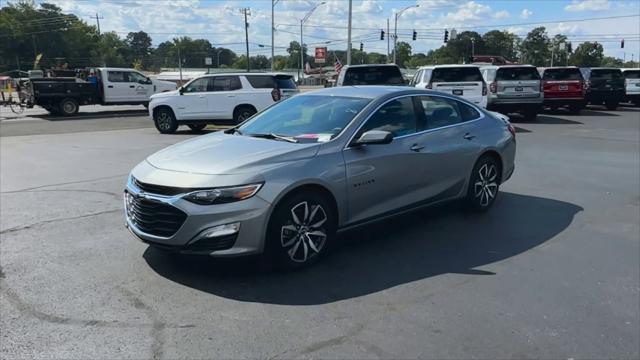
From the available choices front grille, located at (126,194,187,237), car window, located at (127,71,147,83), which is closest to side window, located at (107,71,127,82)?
car window, located at (127,71,147,83)

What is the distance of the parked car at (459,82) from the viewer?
16.2m

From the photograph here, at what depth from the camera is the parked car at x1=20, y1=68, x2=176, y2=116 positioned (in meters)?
23.7

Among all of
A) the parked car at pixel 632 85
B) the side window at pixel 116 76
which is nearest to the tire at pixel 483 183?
the side window at pixel 116 76

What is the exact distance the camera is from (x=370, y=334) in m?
3.69

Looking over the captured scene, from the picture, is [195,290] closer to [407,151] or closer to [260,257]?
[260,257]

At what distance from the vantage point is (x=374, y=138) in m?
5.01

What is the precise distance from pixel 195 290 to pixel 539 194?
217 inches

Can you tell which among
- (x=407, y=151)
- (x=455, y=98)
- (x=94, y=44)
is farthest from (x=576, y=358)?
(x=94, y=44)

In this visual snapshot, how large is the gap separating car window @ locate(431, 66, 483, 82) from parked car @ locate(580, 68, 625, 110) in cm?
1110

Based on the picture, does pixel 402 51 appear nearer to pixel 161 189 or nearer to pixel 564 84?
pixel 564 84

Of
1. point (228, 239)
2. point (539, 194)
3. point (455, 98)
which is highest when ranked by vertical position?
point (455, 98)

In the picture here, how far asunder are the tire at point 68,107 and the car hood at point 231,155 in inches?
852

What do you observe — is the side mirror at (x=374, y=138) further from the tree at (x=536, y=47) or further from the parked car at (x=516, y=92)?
the tree at (x=536, y=47)

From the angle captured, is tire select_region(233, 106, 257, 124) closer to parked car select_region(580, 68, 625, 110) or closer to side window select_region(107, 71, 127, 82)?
side window select_region(107, 71, 127, 82)
